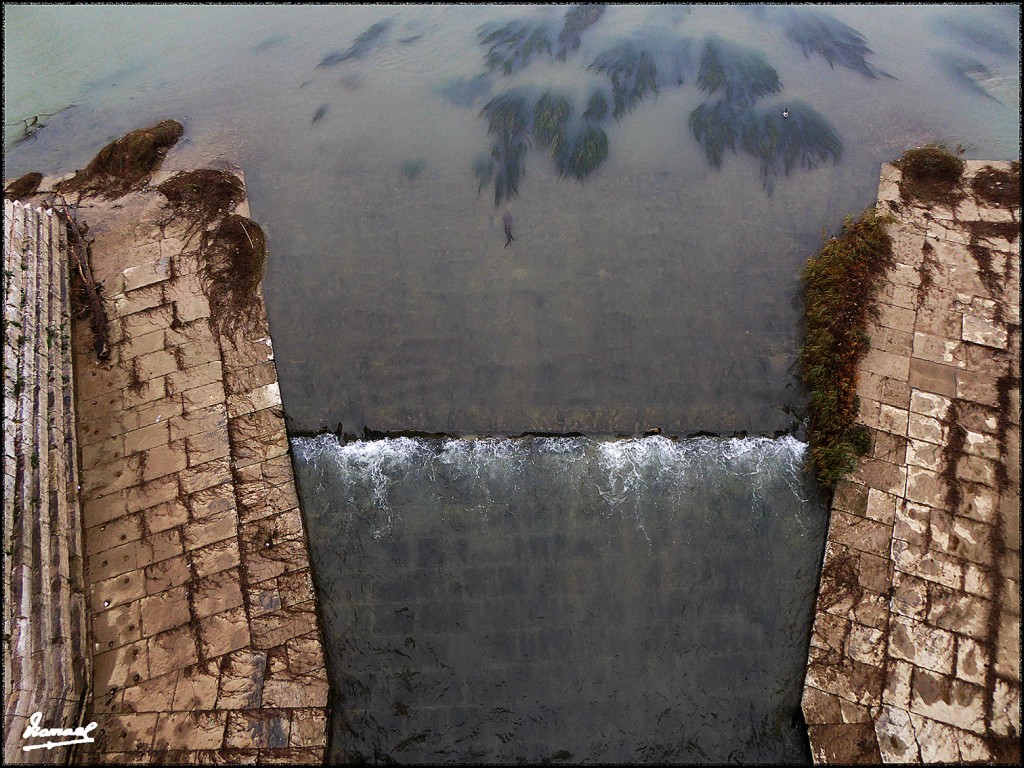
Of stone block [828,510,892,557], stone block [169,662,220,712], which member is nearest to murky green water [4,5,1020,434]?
stone block [828,510,892,557]

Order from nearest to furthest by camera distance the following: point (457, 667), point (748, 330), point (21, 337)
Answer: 1. point (457, 667)
2. point (21, 337)
3. point (748, 330)

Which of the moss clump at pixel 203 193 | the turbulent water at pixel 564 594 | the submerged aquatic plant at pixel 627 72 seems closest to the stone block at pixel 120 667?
the turbulent water at pixel 564 594

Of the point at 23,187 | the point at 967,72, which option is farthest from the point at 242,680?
the point at 967,72

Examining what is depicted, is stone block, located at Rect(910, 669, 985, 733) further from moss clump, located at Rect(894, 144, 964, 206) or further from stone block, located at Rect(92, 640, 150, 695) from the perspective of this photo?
stone block, located at Rect(92, 640, 150, 695)

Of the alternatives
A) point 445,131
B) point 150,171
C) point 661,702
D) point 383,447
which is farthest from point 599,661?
point 150,171

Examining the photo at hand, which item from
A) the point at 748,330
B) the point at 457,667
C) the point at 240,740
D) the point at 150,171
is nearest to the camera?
the point at 240,740

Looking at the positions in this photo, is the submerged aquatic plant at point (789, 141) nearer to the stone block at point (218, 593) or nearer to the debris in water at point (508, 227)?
the debris in water at point (508, 227)

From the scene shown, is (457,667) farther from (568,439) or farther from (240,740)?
(568,439)
